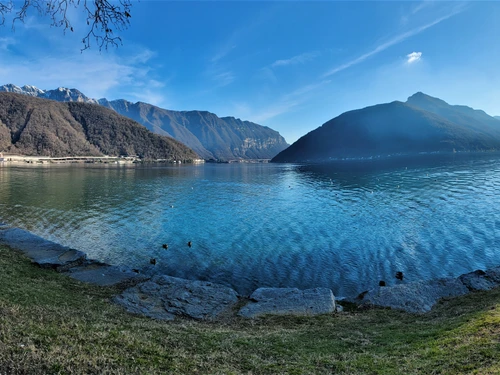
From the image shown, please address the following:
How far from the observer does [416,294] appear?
17.1 meters

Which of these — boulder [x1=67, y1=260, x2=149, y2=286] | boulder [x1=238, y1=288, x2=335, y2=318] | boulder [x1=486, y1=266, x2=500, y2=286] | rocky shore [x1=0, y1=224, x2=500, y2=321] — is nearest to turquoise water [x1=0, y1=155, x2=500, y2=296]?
boulder [x1=486, y1=266, x2=500, y2=286]

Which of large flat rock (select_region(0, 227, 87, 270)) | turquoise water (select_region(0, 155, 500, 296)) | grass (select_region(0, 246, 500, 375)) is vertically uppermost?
grass (select_region(0, 246, 500, 375))

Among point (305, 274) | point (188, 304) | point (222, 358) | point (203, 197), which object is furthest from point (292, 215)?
point (222, 358)

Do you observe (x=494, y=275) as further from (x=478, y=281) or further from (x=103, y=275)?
(x=103, y=275)

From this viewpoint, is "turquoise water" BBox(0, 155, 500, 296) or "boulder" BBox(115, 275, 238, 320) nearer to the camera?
"boulder" BBox(115, 275, 238, 320)

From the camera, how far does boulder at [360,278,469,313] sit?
16062mm

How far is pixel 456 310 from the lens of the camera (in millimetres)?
13672

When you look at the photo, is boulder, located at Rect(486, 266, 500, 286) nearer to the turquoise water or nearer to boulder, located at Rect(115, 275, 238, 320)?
the turquoise water

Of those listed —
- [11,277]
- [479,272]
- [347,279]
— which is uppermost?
[11,277]

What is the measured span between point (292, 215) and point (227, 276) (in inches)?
909

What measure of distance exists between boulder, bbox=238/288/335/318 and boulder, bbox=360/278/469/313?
250 cm

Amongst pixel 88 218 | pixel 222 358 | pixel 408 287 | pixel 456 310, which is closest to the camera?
pixel 222 358

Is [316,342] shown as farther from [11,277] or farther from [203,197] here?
[203,197]

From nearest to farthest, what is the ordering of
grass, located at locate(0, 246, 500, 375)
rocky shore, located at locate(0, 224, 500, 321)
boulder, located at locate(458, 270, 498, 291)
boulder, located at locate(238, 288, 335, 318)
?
grass, located at locate(0, 246, 500, 375) < rocky shore, located at locate(0, 224, 500, 321) < boulder, located at locate(238, 288, 335, 318) < boulder, located at locate(458, 270, 498, 291)
